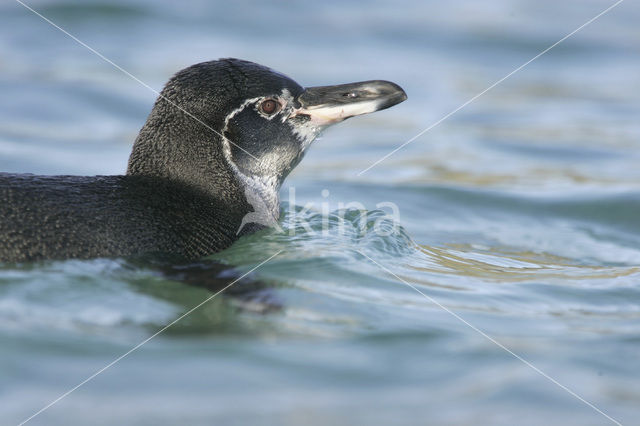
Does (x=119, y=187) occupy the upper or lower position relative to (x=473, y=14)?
lower

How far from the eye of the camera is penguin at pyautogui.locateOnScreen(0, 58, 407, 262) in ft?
15.6

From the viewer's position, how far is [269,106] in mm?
5902

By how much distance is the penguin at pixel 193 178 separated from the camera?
4754 mm

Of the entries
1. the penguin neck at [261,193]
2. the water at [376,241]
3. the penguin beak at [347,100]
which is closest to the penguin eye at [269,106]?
the penguin beak at [347,100]

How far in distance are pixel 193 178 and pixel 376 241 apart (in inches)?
52.4

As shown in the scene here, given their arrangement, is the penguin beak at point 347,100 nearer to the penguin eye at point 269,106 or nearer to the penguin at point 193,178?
the penguin at point 193,178

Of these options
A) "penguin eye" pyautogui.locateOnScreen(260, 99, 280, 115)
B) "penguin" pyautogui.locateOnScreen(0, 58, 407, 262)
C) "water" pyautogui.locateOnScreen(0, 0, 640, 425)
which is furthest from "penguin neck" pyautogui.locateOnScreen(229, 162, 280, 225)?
"penguin eye" pyautogui.locateOnScreen(260, 99, 280, 115)

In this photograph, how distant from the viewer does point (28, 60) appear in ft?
36.7

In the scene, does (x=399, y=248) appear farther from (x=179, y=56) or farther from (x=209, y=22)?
(x=209, y=22)

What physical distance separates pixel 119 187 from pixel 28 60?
6.64 metres

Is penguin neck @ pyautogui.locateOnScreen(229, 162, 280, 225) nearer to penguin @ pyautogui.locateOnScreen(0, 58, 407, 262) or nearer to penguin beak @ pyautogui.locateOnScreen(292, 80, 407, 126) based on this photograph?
penguin @ pyautogui.locateOnScreen(0, 58, 407, 262)

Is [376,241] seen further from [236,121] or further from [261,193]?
[236,121]

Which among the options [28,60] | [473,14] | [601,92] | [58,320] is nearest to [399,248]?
[58,320]

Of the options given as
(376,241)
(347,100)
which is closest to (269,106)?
(347,100)
